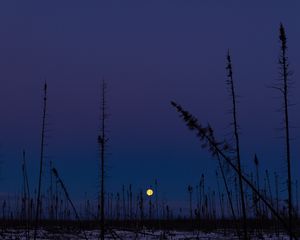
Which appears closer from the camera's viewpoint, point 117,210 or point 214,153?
point 214,153

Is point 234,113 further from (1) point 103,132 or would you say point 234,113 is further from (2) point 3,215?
(2) point 3,215

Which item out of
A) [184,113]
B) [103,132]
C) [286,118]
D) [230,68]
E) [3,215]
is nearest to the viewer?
[184,113]

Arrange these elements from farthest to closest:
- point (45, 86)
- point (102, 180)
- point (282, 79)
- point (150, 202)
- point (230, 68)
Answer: point (150, 202) < point (102, 180) < point (45, 86) < point (230, 68) < point (282, 79)

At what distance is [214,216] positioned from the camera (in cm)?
3959

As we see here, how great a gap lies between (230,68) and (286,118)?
49.9 inches

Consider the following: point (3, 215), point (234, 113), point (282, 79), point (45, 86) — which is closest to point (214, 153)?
point (282, 79)

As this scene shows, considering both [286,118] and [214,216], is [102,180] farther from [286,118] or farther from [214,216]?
[214,216]

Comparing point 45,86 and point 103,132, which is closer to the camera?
point 45,86

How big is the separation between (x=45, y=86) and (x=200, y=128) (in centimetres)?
544

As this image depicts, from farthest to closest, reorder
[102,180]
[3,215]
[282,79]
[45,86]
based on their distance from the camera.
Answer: [3,215] → [102,180] → [45,86] → [282,79]

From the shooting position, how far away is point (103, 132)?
32.6ft

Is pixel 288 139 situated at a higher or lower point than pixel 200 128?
higher

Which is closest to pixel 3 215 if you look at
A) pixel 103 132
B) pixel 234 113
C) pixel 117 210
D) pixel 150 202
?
pixel 117 210

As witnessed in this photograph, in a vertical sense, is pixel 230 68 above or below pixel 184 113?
above
